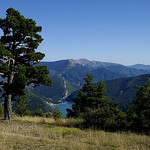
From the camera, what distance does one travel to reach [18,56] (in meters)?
16.8

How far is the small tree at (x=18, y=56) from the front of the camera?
14766 millimetres

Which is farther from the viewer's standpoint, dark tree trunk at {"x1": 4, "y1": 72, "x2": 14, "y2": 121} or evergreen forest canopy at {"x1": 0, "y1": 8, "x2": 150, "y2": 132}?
dark tree trunk at {"x1": 4, "y1": 72, "x2": 14, "y2": 121}

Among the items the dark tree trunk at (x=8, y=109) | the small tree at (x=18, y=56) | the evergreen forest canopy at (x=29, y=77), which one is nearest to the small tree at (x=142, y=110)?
the evergreen forest canopy at (x=29, y=77)

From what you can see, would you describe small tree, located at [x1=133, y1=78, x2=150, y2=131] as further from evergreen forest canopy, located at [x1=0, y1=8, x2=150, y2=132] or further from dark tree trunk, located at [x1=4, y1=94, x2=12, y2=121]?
dark tree trunk, located at [x1=4, y1=94, x2=12, y2=121]

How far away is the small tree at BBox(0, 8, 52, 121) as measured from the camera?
581 inches

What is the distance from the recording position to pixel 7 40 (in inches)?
631

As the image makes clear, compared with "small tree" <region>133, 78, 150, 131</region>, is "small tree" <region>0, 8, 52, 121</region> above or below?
above

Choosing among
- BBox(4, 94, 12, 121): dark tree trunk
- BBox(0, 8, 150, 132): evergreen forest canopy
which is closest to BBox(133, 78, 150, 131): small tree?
BBox(0, 8, 150, 132): evergreen forest canopy

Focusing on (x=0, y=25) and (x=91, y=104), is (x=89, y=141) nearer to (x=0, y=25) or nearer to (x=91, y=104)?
(x=0, y=25)

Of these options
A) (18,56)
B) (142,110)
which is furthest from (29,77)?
(142,110)

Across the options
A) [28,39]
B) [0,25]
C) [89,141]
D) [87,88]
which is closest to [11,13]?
[0,25]

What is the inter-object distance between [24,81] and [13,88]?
1988 millimetres

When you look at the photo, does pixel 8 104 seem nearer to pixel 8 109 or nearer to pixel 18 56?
pixel 8 109

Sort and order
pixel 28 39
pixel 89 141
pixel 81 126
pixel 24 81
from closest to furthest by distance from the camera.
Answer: pixel 89 141, pixel 24 81, pixel 81 126, pixel 28 39
